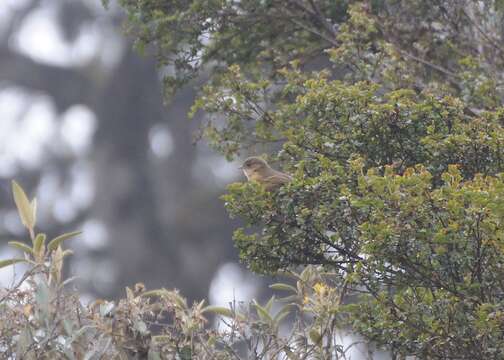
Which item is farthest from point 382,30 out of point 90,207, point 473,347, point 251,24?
point 90,207

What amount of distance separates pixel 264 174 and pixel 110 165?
14.5 meters

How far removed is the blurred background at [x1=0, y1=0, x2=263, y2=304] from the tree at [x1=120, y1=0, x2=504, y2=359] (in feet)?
32.5

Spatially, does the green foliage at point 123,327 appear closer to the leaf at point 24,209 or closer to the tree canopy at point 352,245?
the tree canopy at point 352,245

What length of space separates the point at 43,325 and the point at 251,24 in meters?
5.16

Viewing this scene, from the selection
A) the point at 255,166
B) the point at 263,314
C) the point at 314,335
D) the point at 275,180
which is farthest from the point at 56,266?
the point at 255,166

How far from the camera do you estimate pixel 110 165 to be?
71.4 feet

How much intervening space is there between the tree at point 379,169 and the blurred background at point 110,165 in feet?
32.5

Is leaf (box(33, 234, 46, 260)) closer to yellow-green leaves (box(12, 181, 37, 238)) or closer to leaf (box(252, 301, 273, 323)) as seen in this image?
yellow-green leaves (box(12, 181, 37, 238))

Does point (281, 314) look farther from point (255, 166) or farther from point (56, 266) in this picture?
point (255, 166)

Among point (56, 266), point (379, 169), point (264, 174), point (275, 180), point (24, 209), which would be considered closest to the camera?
point (56, 266)

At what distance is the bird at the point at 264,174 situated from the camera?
22.6 feet

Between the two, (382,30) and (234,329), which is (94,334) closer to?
(234,329)

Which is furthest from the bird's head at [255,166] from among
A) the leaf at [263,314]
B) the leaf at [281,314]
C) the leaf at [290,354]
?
the leaf at [290,354]

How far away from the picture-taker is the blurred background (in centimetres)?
2044
